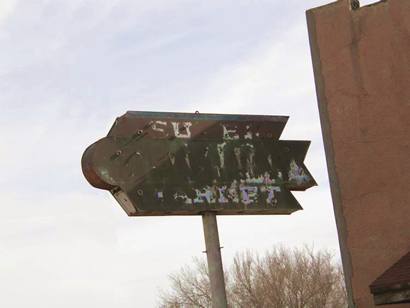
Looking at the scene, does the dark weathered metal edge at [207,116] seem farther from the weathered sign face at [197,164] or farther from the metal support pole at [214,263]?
the metal support pole at [214,263]

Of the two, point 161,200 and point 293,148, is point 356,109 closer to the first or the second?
point 293,148

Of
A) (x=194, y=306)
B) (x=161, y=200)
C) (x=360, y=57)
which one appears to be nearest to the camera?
(x=161, y=200)

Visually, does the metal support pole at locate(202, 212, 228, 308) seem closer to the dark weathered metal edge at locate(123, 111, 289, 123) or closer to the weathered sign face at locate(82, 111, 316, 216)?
the weathered sign face at locate(82, 111, 316, 216)

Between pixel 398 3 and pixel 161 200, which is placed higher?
pixel 398 3

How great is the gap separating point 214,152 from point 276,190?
1117 mm

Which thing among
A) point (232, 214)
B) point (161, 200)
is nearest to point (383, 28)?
point (232, 214)

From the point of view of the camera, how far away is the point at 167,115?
10.2 meters

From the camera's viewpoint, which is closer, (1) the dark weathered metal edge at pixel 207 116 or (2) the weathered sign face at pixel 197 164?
(2) the weathered sign face at pixel 197 164

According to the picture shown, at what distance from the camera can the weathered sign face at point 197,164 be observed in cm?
965

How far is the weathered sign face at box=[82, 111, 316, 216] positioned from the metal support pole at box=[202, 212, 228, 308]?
256mm

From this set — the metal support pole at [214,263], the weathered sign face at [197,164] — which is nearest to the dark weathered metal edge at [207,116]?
the weathered sign face at [197,164]

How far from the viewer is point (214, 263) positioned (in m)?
9.73

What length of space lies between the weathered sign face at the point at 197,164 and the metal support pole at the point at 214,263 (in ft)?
0.84

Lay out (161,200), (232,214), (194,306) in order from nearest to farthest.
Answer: (161,200) < (232,214) < (194,306)
